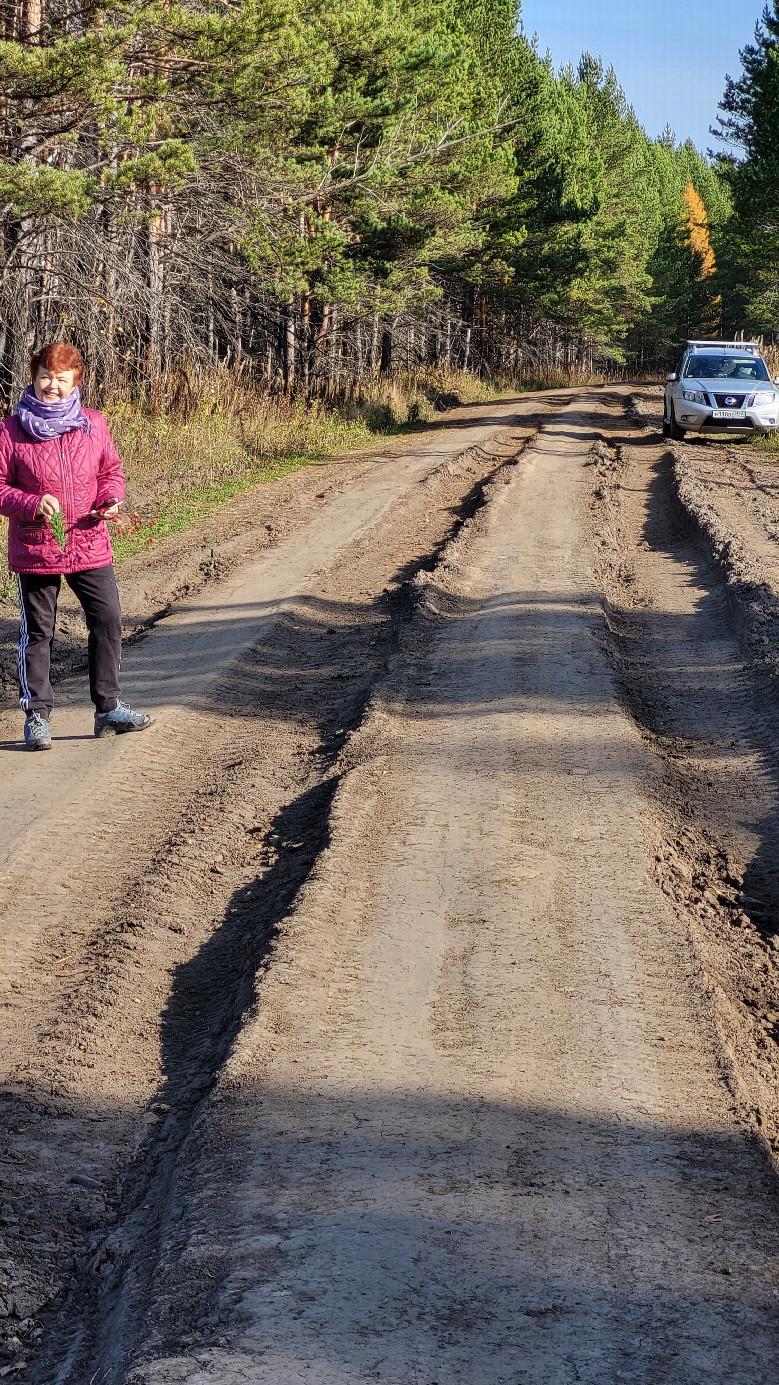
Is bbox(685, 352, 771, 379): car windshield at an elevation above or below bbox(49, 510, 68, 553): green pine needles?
above

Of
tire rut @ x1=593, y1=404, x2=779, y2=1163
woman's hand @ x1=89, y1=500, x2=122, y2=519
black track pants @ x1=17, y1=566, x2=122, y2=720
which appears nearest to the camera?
tire rut @ x1=593, y1=404, x2=779, y2=1163

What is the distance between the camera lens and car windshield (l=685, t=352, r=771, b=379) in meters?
21.0

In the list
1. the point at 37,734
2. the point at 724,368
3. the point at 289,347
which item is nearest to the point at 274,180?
the point at 289,347

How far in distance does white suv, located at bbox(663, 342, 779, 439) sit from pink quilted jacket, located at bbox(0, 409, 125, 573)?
15903 millimetres

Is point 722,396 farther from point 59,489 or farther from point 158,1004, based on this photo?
point 158,1004

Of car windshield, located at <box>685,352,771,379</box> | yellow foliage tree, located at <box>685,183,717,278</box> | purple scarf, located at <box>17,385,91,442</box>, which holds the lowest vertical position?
purple scarf, located at <box>17,385,91,442</box>

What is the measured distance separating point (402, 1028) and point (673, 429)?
19353mm

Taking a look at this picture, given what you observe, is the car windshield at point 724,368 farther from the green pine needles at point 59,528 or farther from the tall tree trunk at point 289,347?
the green pine needles at point 59,528

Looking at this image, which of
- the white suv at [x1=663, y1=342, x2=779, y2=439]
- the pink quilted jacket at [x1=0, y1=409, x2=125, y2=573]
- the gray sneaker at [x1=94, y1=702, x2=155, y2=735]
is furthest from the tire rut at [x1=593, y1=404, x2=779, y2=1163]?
the white suv at [x1=663, y1=342, x2=779, y2=439]

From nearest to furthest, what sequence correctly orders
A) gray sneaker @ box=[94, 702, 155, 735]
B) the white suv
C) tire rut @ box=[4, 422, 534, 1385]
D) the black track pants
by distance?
A: tire rut @ box=[4, 422, 534, 1385] < the black track pants < gray sneaker @ box=[94, 702, 155, 735] < the white suv

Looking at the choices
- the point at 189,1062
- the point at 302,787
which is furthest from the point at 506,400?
the point at 189,1062

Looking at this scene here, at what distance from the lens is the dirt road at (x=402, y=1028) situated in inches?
96.9

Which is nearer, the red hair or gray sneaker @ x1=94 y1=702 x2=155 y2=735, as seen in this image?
the red hair

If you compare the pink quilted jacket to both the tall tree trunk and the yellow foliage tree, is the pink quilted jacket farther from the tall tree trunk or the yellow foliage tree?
the yellow foliage tree
